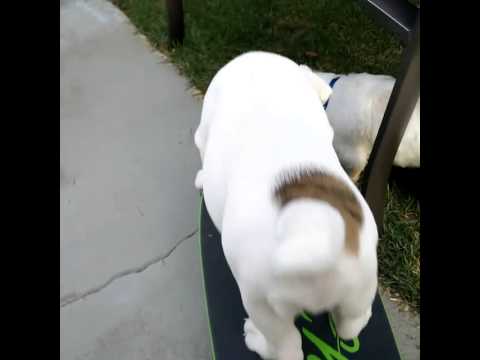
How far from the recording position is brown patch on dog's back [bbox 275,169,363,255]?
0.96 meters

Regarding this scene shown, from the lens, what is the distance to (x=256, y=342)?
1421 mm

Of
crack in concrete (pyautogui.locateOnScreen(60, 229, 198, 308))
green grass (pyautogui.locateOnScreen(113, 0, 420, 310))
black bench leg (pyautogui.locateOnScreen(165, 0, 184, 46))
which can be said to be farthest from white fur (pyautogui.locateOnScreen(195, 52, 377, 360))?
black bench leg (pyautogui.locateOnScreen(165, 0, 184, 46))

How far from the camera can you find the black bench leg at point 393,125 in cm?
138

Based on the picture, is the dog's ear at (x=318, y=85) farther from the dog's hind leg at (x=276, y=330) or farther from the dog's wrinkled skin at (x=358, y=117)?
the dog's hind leg at (x=276, y=330)

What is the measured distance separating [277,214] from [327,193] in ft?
0.38

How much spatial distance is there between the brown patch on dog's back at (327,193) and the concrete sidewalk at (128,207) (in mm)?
834

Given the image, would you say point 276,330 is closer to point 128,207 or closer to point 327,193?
point 327,193

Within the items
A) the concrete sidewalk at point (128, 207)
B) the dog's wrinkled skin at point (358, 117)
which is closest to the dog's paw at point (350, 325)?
the concrete sidewalk at point (128, 207)

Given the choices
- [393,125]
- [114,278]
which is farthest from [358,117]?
[114,278]

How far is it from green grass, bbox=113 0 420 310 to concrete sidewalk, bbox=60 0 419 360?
141 mm

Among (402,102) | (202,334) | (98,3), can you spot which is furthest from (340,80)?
(98,3)

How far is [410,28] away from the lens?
4.61 feet
